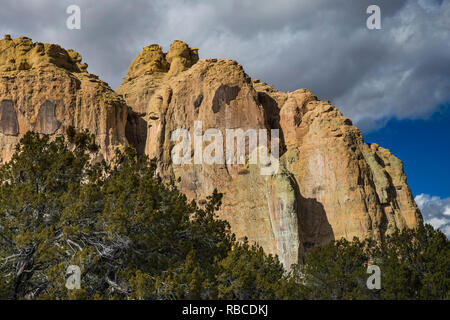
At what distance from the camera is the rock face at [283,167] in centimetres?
5050

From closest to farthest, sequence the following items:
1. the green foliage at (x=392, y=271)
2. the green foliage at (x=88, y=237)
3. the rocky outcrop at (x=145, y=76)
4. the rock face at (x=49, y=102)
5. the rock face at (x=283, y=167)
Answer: the green foliage at (x=88, y=237), the green foliage at (x=392, y=271), the rock face at (x=283, y=167), the rock face at (x=49, y=102), the rocky outcrop at (x=145, y=76)

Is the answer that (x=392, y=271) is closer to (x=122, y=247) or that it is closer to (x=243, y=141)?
(x=122, y=247)

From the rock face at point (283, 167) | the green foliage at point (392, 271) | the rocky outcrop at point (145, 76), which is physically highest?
the rocky outcrop at point (145, 76)

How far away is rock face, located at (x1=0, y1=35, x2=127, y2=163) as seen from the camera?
56656 mm

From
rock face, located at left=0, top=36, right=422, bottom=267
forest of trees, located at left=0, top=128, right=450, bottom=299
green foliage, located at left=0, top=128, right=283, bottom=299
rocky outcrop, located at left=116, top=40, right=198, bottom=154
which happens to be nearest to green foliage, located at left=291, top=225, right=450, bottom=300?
forest of trees, located at left=0, top=128, right=450, bottom=299

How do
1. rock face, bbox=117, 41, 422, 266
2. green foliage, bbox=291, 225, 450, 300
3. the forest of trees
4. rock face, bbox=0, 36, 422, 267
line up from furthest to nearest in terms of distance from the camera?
rock face, bbox=0, 36, 422, 267 → rock face, bbox=117, 41, 422, 266 → green foliage, bbox=291, 225, 450, 300 → the forest of trees

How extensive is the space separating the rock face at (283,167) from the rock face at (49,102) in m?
5.36

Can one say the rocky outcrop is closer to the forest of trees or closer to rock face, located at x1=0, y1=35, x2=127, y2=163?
rock face, located at x1=0, y1=35, x2=127, y2=163

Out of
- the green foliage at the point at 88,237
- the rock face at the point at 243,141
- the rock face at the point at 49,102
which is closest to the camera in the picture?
the green foliage at the point at 88,237

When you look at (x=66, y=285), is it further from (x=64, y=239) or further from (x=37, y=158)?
(x=37, y=158)

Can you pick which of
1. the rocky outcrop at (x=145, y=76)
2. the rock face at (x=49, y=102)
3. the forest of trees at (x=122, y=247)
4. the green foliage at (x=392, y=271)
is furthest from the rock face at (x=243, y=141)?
the forest of trees at (x=122, y=247)

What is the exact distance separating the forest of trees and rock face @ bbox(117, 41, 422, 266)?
25.6 meters

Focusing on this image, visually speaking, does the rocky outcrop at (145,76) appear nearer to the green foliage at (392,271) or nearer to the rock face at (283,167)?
the rock face at (283,167)
